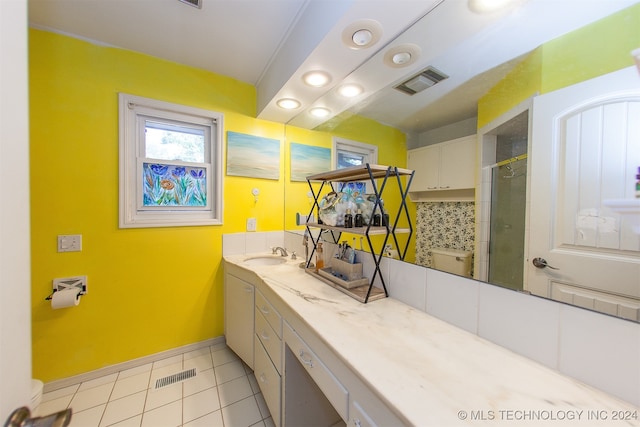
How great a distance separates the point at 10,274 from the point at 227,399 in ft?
5.19

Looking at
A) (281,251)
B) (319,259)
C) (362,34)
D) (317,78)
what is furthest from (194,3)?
(281,251)

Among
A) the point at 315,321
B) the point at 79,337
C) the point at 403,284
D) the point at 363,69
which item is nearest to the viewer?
the point at 315,321

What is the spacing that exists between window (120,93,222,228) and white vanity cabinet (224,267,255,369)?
0.59 m

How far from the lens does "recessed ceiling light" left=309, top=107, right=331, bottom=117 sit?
1.88m

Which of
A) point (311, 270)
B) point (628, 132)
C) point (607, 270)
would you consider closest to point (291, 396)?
point (311, 270)

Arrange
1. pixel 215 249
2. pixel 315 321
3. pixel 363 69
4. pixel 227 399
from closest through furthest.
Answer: pixel 315 321, pixel 363 69, pixel 227 399, pixel 215 249

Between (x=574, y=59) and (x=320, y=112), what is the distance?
1.50 m

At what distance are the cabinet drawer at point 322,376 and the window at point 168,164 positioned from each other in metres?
1.35

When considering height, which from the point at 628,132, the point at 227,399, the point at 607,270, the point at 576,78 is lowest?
the point at 227,399

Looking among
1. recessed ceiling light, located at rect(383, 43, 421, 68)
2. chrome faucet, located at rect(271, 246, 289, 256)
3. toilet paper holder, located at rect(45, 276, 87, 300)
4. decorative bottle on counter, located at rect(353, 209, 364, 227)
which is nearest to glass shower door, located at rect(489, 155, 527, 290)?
decorative bottle on counter, located at rect(353, 209, 364, 227)

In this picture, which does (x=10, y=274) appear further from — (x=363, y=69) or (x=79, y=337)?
(x=79, y=337)

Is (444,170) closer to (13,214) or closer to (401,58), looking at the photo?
(401,58)

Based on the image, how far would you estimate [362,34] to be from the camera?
1102 mm

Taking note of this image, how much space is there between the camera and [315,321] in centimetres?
91
